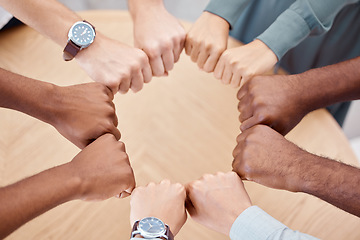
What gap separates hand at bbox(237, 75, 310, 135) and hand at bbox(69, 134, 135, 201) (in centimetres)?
31

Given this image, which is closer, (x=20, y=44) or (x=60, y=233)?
(x=60, y=233)

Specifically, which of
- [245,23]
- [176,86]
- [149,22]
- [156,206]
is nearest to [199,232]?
[156,206]

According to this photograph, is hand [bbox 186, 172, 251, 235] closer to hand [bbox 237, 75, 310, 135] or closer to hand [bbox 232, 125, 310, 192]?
hand [bbox 232, 125, 310, 192]

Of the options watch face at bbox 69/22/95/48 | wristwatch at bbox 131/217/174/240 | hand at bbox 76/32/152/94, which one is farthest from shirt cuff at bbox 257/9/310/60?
wristwatch at bbox 131/217/174/240

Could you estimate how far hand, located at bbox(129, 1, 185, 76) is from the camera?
95 cm

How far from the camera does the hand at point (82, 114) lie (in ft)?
2.67

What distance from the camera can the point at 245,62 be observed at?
3.12 feet

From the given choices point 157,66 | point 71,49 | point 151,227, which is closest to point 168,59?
point 157,66

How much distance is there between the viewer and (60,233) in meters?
0.85

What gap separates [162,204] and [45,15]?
53cm

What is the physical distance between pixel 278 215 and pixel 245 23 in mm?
637

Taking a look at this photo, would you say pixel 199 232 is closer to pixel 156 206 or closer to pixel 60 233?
pixel 156 206

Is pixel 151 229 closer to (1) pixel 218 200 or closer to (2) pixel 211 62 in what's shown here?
(1) pixel 218 200

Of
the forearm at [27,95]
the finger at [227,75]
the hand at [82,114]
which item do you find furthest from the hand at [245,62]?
the forearm at [27,95]
